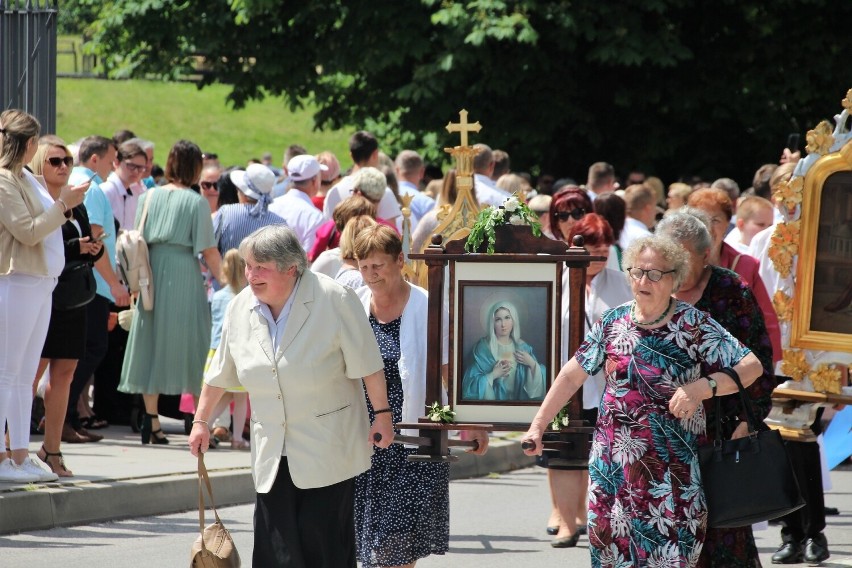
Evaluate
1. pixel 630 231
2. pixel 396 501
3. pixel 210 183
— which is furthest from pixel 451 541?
pixel 210 183

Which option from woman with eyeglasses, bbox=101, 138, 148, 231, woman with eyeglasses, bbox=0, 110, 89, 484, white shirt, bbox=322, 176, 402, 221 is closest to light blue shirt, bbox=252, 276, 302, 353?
woman with eyeglasses, bbox=0, 110, 89, 484

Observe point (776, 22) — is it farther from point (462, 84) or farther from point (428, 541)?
point (428, 541)

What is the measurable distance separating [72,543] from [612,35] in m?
14.3

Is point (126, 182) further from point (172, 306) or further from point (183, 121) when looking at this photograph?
point (183, 121)

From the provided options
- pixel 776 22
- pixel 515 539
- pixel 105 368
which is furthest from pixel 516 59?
pixel 515 539

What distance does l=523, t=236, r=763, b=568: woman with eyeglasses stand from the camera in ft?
19.6

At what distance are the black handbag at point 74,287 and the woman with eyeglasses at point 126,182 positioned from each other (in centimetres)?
198

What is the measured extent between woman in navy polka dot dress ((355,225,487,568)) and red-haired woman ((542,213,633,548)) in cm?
171

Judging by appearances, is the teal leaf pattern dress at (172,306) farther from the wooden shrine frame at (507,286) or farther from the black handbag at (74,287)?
the wooden shrine frame at (507,286)

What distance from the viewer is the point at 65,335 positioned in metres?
9.91

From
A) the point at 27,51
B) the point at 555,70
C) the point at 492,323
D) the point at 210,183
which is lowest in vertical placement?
the point at 492,323

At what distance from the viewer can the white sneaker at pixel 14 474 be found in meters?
8.99

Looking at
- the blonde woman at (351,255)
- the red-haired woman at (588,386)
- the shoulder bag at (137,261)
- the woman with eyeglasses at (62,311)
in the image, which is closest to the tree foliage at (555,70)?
the shoulder bag at (137,261)

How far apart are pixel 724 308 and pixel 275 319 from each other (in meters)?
2.08
